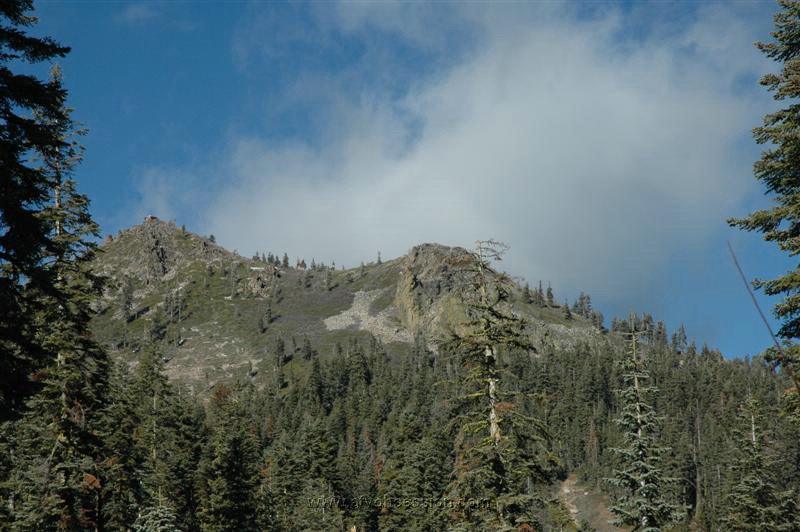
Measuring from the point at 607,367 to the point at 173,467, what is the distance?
14651 centimetres

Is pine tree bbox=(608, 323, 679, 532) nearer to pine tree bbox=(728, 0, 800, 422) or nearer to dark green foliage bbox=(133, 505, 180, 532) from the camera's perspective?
pine tree bbox=(728, 0, 800, 422)

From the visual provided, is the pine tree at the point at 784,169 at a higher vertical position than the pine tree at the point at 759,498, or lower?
higher

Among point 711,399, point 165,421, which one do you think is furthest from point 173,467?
point 711,399

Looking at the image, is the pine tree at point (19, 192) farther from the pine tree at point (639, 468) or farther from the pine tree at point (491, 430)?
the pine tree at point (639, 468)

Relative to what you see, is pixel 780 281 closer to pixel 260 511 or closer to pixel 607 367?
pixel 260 511

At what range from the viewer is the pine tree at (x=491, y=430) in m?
17.4

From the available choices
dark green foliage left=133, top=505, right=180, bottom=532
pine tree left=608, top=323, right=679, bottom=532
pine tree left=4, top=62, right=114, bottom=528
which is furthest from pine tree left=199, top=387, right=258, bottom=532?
pine tree left=608, top=323, right=679, bottom=532

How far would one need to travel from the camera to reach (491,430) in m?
18.0

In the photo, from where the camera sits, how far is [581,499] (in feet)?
372

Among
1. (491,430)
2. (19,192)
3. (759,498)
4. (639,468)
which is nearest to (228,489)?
(639,468)

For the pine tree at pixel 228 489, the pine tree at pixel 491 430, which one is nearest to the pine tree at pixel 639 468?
the pine tree at pixel 491 430

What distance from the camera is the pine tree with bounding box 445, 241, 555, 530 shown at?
1739 centimetres

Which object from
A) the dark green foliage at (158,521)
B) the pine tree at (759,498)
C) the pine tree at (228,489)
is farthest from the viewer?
the pine tree at (228,489)

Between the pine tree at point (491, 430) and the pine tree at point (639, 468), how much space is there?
265 inches
